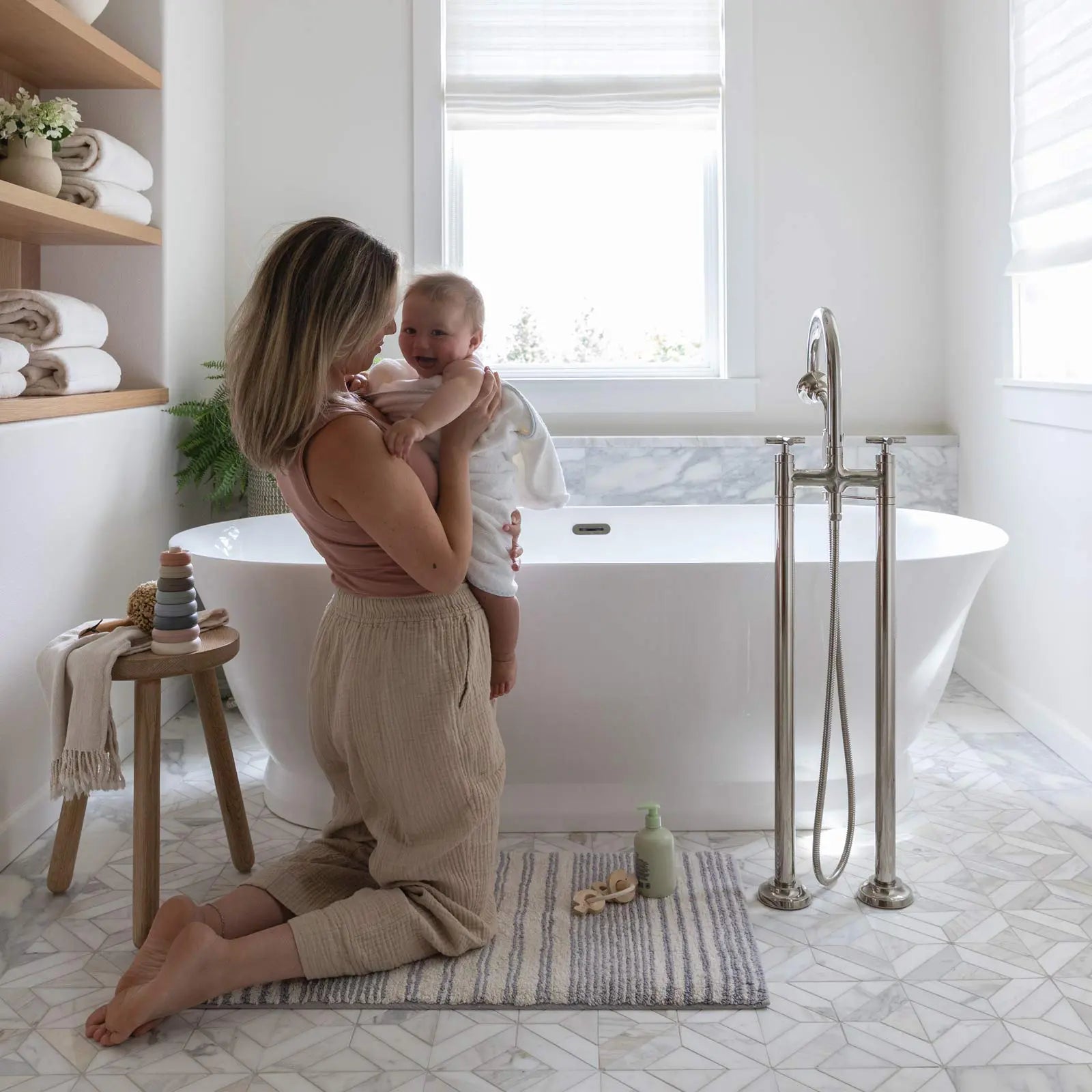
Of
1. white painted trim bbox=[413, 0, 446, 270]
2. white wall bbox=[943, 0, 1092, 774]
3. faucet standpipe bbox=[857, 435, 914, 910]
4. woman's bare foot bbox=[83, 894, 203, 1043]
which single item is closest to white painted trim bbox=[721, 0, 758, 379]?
white wall bbox=[943, 0, 1092, 774]

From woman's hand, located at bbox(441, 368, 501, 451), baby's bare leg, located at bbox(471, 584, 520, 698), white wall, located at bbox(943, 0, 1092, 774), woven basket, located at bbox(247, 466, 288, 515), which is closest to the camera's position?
woman's hand, located at bbox(441, 368, 501, 451)

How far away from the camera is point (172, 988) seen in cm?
166

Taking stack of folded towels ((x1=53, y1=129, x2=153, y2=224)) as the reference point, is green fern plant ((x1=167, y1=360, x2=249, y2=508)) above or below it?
below

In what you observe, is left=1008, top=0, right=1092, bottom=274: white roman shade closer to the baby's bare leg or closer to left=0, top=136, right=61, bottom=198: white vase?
the baby's bare leg

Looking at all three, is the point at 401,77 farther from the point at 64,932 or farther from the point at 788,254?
the point at 64,932

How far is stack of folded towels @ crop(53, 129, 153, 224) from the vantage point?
280 centimetres

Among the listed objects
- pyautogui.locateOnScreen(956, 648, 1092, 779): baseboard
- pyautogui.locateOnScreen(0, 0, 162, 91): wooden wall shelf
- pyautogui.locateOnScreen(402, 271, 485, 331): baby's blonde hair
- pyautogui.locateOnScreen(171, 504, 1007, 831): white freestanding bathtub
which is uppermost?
pyautogui.locateOnScreen(0, 0, 162, 91): wooden wall shelf

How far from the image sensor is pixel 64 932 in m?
2.02

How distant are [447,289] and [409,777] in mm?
782

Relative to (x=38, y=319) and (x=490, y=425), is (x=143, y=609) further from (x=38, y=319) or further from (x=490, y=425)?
(x=38, y=319)

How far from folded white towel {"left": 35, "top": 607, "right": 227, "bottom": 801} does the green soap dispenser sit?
3.08 ft

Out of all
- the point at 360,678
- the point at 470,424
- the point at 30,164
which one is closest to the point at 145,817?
the point at 360,678

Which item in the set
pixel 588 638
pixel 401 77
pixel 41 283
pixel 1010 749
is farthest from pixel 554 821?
pixel 401 77

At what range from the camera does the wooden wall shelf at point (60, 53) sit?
2562 millimetres
